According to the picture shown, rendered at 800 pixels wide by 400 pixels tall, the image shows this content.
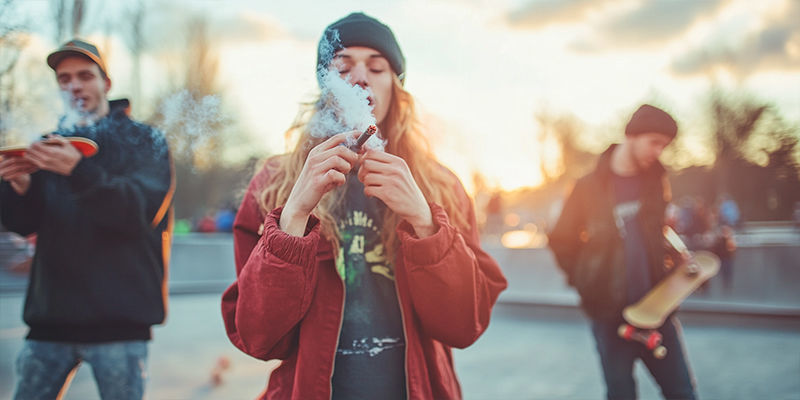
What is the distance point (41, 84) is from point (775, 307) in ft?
31.9

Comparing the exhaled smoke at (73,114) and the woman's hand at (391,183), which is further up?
the exhaled smoke at (73,114)

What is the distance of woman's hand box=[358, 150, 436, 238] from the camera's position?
1455 millimetres

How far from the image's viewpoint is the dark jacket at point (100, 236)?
2416 mm

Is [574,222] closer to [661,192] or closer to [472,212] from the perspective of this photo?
[661,192]

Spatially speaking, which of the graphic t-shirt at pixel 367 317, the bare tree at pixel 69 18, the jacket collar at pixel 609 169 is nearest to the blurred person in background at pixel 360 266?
the graphic t-shirt at pixel 367 317

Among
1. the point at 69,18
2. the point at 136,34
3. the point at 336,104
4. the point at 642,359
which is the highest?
the point at 69,18

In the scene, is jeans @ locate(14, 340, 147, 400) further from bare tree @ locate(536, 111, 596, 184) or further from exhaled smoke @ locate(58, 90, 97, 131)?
bare tree @ locate(536, 111, 596, 184)

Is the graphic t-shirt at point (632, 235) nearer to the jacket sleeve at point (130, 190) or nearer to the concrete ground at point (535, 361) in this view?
the concrete ground at point (535, 361)

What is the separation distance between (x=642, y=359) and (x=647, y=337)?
0.67 feet

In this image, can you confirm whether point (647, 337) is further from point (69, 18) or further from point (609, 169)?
point (69, 18)

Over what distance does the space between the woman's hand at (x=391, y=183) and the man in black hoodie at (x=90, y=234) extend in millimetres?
1541

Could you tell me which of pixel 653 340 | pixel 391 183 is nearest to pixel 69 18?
pixel 391 183

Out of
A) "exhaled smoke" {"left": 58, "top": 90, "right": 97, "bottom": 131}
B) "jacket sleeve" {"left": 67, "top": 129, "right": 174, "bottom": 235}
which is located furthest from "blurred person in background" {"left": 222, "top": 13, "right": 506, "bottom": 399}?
"exhaled smoke" {"left": 58, "top": 90, "right": 97, "bottom": 131}

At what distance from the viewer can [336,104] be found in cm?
170
